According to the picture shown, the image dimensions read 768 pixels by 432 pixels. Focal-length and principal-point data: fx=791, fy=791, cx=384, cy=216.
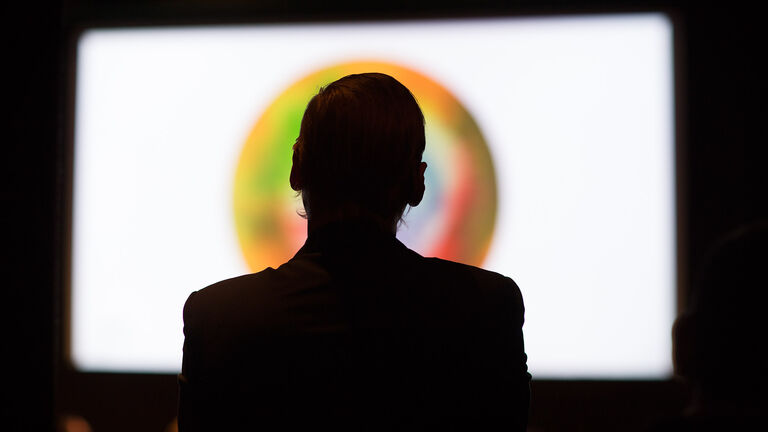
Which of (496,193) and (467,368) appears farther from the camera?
(496,193)

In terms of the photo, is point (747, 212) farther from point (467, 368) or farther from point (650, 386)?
point (467, 368)

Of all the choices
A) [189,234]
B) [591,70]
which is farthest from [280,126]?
[591,70]

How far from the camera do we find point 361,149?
0.90 metres

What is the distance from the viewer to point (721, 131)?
1997 mm

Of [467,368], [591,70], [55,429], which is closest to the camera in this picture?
[55,429]

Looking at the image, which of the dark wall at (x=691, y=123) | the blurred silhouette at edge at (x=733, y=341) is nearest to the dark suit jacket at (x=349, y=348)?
the blurred silhouette at edge at (x=733, y=341)

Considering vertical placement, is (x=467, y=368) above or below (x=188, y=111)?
below

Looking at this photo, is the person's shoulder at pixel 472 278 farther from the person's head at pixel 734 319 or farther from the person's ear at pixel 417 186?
the person's head at pixel 734 319

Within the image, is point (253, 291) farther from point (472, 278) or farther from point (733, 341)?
point (733, 341)

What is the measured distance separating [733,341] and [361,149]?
0.44m

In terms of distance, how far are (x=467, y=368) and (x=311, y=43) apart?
1.34m

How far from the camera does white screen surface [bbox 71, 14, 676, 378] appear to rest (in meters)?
1.91

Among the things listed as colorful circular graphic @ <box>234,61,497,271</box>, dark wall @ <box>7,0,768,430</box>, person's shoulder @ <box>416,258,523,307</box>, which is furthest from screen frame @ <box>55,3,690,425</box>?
person's shoulder @ <box>416,258,523,307</box>

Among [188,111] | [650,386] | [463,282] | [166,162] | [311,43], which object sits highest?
[311,43]
